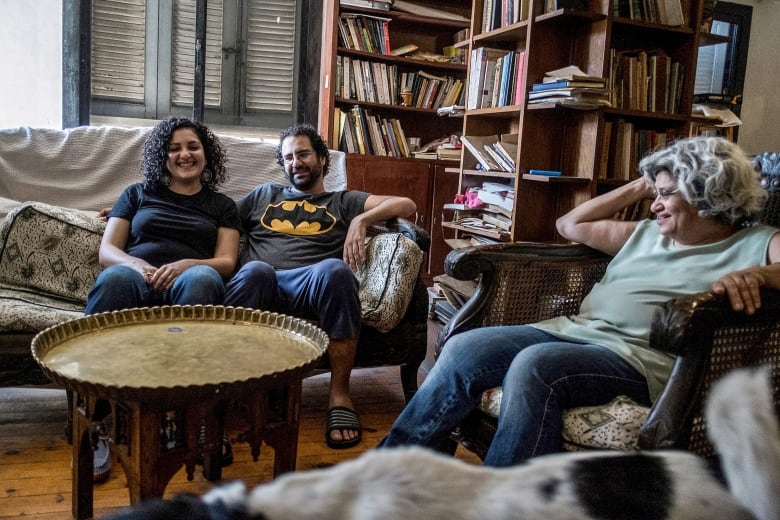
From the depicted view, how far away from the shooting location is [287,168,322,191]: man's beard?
8.62ft

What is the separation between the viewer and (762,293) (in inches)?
50.9

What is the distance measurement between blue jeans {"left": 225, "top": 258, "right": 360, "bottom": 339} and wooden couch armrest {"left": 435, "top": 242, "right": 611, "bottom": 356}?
41 centimetres

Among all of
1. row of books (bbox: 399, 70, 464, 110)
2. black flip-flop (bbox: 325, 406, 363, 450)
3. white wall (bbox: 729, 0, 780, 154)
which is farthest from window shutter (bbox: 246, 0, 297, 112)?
white wall (bbox: 729, 0, 780, 154)

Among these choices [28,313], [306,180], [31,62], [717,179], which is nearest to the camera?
[717,179]

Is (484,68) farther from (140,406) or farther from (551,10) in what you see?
(140,406)

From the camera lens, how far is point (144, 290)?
80.1 inches

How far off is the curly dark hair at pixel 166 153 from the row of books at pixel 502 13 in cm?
159

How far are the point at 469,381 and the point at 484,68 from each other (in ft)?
7.52

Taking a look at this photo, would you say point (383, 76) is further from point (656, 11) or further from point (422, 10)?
point (656, 11)

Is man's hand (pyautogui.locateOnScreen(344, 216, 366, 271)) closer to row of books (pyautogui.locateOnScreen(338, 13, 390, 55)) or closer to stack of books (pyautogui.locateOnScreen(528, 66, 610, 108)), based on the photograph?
stack of books (pyautogui.locateOnScreen(528, 66, 610, 108))

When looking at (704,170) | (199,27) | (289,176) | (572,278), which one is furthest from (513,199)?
(199,27)

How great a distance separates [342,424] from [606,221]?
1.01 m

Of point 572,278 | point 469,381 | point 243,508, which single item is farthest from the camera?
point 572,278

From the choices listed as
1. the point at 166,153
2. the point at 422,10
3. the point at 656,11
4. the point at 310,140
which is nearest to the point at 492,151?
the point at 656,11
